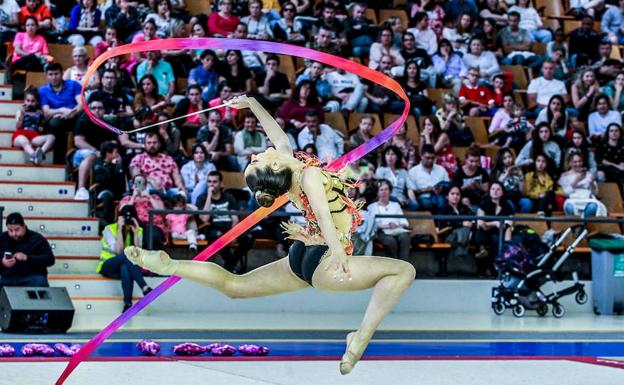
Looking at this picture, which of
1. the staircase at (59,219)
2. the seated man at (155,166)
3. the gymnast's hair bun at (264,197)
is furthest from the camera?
the seated man at (155,166)

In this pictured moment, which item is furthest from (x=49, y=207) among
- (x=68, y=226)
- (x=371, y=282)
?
(x=371, y=282)

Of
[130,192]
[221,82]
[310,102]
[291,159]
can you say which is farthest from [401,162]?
[291,159]

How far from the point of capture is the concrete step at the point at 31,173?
12.9 meters

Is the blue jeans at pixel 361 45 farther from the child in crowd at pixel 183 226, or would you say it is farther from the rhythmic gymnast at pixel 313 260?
the rhythmic gymnast at pixel 313 260

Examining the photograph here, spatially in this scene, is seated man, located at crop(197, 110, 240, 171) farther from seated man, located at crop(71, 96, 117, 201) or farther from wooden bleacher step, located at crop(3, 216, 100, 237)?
wooden bleacher step, located at crop(3, 216, 100, 237)

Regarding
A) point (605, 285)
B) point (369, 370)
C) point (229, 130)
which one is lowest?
point (605, 285)

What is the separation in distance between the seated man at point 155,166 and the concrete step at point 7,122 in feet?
5.58

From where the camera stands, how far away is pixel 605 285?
13211 mm

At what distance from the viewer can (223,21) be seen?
47.0 ft

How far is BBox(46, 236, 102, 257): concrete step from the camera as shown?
40.9 ft

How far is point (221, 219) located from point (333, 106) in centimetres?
243

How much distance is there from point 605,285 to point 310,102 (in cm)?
388

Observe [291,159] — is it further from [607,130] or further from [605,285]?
[607,130]

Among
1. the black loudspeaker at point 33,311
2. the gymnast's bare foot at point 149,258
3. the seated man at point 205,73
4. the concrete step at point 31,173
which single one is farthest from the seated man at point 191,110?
the gymnast's bare foot at point 149,258
